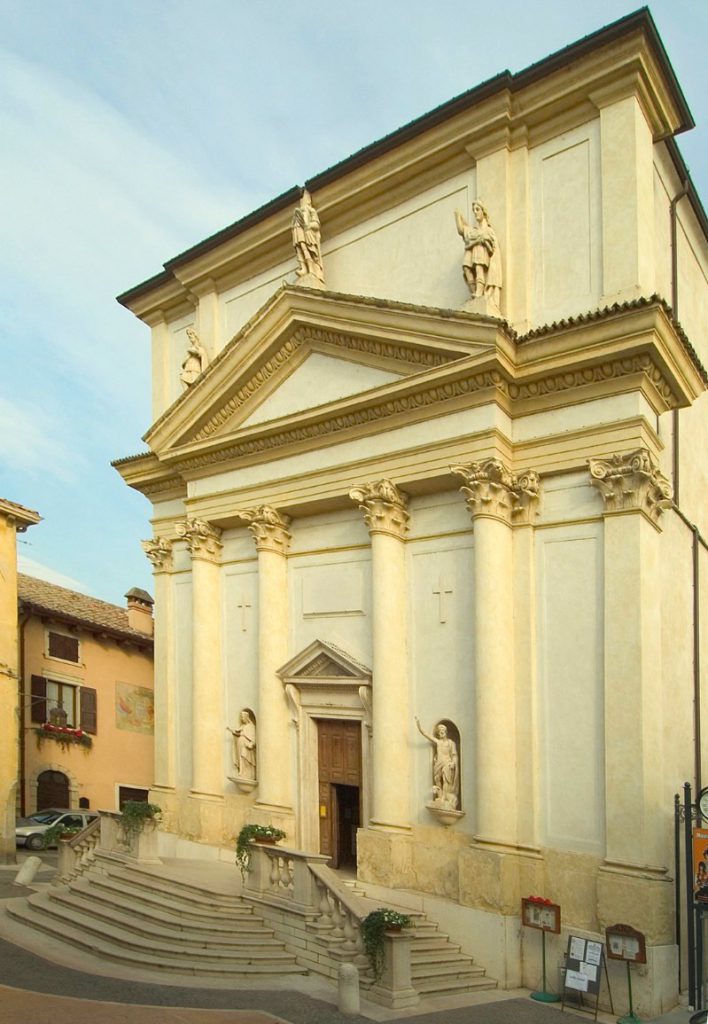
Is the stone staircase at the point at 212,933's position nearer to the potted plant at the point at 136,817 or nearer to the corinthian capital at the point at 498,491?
the potted plant at the point at 136,817

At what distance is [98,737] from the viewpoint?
2989 cm

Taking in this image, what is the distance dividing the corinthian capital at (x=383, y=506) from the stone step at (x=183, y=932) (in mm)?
6515

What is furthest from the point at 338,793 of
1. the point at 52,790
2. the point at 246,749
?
the point at 52,790

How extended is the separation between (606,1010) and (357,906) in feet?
11.7

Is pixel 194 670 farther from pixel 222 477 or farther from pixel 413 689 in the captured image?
pixel 413 689

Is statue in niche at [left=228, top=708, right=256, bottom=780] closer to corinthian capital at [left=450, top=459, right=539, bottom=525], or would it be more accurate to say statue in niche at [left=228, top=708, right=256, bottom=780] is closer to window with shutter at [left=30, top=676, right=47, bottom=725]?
corinthian capital at [left=450, top=459, right=539, bottom=525]

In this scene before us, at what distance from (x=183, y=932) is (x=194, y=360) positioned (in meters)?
11.7

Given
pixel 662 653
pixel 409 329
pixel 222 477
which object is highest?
pixel 409 329

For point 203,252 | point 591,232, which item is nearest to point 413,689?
point 591,232

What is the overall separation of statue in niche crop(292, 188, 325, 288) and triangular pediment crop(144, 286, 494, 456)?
27.9 inches

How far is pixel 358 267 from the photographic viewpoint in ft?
57.1

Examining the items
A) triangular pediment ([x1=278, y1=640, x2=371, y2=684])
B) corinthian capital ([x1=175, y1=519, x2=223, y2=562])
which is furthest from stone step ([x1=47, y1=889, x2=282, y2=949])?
corinthian capital ([x1=175, y1=519, x2=223, y2=562])

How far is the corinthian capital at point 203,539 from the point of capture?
19.0m

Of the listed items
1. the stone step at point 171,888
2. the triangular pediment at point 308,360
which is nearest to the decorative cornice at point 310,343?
the triangular pediment at point 308,360
